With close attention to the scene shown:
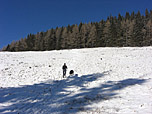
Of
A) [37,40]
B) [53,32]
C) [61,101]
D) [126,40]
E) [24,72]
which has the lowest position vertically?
[61,101]

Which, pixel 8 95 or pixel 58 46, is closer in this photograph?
pixel 8 95

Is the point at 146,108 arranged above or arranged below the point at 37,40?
below

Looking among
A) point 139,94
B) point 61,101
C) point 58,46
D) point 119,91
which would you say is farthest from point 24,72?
point 58,46

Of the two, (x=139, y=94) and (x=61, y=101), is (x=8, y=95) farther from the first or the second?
(x=139, y=94)

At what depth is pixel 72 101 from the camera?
7816mm

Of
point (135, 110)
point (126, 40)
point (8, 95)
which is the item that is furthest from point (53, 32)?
point (135, 110)

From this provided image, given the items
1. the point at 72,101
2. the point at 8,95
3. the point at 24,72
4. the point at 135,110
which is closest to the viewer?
the point at 135,110

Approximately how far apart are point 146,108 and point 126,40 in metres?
51.0

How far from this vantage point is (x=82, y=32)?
194ft

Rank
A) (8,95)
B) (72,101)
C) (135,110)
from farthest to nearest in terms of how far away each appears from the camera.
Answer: (8,95) → (72,101) → (135,110)

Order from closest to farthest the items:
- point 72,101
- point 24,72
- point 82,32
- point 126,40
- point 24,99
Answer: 1. point 72,101
2. point 24,99
3. point 24,72
4. point 126,40
5. point 82,32

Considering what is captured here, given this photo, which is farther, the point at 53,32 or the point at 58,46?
the point at 53,32

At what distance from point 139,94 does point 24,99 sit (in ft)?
27.6

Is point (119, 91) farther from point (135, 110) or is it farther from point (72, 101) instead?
point (72, 101)
